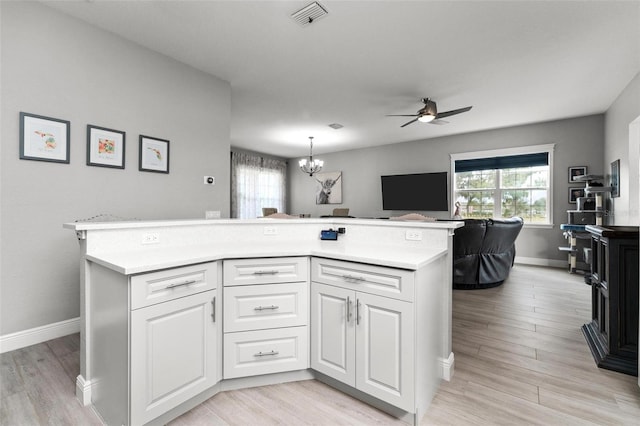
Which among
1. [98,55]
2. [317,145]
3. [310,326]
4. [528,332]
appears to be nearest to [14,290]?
[98,55]

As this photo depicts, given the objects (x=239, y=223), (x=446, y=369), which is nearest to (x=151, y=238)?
(x=239, y=223)

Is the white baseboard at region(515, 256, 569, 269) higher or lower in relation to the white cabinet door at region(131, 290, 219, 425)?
lower

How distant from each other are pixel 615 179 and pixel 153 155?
6167 mm

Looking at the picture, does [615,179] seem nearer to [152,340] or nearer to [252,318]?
[252,318]

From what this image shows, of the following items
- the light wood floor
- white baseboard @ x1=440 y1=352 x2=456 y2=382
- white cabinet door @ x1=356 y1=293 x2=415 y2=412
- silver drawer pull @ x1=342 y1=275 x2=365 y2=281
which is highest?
silver drawer pull @ x1=342 y1=275 x2=365 y2=281

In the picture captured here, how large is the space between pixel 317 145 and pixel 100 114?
542 cm

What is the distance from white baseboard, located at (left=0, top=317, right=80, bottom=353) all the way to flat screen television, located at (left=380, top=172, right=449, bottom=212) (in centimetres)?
630

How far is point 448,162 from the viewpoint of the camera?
6.62 m

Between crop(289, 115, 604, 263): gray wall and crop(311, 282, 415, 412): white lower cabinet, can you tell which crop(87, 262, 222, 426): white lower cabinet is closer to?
crop(311, 282, 415, 412): white lower cabinet

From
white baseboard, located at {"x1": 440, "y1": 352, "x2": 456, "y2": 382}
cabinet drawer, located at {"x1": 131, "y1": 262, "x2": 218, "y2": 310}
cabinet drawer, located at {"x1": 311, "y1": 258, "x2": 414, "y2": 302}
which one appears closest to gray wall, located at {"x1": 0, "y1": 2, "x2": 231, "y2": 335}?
cabinet drawer, located at {"x1": 131, "y1": 262, "x2": 218, "y2": 310}

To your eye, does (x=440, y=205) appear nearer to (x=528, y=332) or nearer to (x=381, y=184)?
(x=381, y=184)

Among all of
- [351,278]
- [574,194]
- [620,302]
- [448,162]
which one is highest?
[448,162]

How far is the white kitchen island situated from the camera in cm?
142

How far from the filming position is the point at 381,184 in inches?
298
